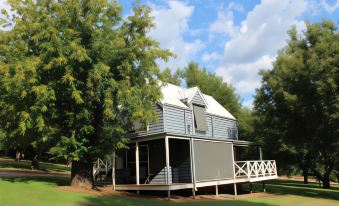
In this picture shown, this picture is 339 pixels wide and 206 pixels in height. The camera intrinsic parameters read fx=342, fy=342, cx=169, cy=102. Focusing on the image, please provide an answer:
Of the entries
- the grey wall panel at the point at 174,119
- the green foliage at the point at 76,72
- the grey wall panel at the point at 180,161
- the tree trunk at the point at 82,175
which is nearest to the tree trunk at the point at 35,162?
the green foliage at the point at 76,72

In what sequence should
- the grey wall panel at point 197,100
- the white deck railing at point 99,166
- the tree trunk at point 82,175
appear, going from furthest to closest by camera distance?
the grey wall panel at point 197,100
the white deck railing at point 99,166
the tree trunk at point 82,175

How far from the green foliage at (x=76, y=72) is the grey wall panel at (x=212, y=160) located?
4807mm

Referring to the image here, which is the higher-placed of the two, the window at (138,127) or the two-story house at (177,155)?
the window at (138,127)

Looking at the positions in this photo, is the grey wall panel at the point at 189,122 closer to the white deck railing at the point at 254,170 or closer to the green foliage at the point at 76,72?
the white deck railing at the point at 254,170

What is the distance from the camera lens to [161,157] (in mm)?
23172

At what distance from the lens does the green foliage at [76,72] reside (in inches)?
692

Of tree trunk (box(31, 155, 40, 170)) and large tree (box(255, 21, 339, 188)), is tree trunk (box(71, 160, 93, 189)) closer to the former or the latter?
tree trunk (box(31, 155, 40, 170))

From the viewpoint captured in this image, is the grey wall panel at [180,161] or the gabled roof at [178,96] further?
the gabled roof at [178,96]

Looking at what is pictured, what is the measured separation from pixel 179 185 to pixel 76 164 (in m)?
6.17

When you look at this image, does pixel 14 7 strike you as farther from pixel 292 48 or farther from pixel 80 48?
pixel 292 48

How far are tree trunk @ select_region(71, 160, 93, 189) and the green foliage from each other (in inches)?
25.5

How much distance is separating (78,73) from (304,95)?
1902cm

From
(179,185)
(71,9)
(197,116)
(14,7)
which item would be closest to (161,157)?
(179,185)

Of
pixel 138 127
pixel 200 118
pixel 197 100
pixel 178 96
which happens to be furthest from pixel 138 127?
pixel 197 100
